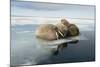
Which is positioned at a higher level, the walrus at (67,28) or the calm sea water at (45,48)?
the walrus at (67,28)

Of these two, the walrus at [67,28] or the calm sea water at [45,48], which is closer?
the calm sea water at [45,48]

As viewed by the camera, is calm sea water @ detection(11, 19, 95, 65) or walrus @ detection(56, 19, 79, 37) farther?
walrus @ detection(56, 19, 79, 37)

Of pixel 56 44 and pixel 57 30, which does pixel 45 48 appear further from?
pixel 57 30

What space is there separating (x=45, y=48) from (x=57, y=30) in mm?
288

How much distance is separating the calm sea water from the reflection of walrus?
A: 7 cm

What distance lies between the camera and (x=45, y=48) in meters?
2.32

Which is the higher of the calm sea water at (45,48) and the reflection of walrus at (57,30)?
the reflection of walrus at (57,30)

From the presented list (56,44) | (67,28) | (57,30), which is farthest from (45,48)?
(67,28)

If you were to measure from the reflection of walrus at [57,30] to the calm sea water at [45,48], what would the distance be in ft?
0.24

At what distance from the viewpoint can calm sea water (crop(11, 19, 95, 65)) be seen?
2221 mm

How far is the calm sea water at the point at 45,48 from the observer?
7.29 feet
